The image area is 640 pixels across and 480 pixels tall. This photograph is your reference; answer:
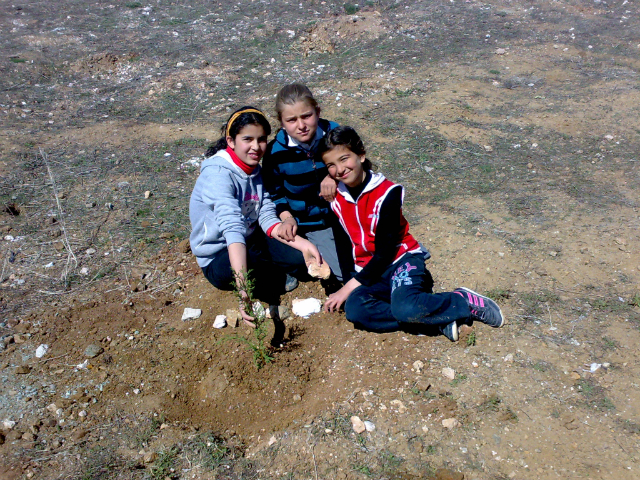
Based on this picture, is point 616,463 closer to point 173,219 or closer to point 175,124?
point 173,219

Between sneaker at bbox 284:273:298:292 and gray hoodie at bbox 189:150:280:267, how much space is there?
486mm

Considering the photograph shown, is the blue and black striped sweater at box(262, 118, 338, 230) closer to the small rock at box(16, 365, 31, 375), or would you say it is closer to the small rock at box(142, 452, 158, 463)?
the small rock at box(142, 452, 158, 463)

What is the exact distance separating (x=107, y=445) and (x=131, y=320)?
0.94 metres

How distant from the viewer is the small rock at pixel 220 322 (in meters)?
3.17

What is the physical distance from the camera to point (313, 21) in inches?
319

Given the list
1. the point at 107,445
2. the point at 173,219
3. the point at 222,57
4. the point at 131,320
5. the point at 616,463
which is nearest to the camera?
the point at 616,463

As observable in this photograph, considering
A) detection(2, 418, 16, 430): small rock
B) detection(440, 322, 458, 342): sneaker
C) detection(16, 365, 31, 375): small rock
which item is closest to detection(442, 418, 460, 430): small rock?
detection(440, 322, 458, 342): sneaker

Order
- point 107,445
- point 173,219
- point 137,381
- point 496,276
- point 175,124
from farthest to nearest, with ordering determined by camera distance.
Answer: point 175,124, point 173,219, point 496,276, point 137,381, point 107,445

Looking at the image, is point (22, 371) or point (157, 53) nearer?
point (22, 371)

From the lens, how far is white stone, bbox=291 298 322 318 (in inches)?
131

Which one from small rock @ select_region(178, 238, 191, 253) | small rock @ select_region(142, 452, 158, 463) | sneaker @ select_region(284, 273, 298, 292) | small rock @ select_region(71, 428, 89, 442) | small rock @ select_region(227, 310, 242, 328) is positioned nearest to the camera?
small rock @ select_region(142, 452, 158, 463)

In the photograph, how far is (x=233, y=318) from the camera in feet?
10.6

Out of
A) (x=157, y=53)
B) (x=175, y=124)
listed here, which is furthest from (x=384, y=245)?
(x=157, y=53)

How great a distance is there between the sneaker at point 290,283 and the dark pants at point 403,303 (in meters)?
0.62
